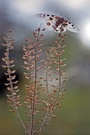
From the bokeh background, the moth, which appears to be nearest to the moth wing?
the moth

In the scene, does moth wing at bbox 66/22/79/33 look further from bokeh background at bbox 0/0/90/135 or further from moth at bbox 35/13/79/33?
bokeh background at bbox 0/0/90/135

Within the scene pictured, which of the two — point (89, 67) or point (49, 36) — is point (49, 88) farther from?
point (89, 67)

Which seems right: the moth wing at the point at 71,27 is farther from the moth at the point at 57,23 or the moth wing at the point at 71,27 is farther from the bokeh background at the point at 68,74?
the bokeh background at the point at 68,74

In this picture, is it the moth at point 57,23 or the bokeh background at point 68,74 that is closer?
the moth at point 57,23

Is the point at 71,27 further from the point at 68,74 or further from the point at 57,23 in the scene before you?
the point at 68,74

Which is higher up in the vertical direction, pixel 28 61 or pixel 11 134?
pixel 28 61

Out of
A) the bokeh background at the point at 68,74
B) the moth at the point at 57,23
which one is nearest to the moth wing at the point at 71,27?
the moth at the point at 57,23

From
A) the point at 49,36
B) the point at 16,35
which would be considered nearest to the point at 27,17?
the point at 16,35

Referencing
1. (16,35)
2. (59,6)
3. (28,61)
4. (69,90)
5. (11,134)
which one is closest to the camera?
(28,61)
